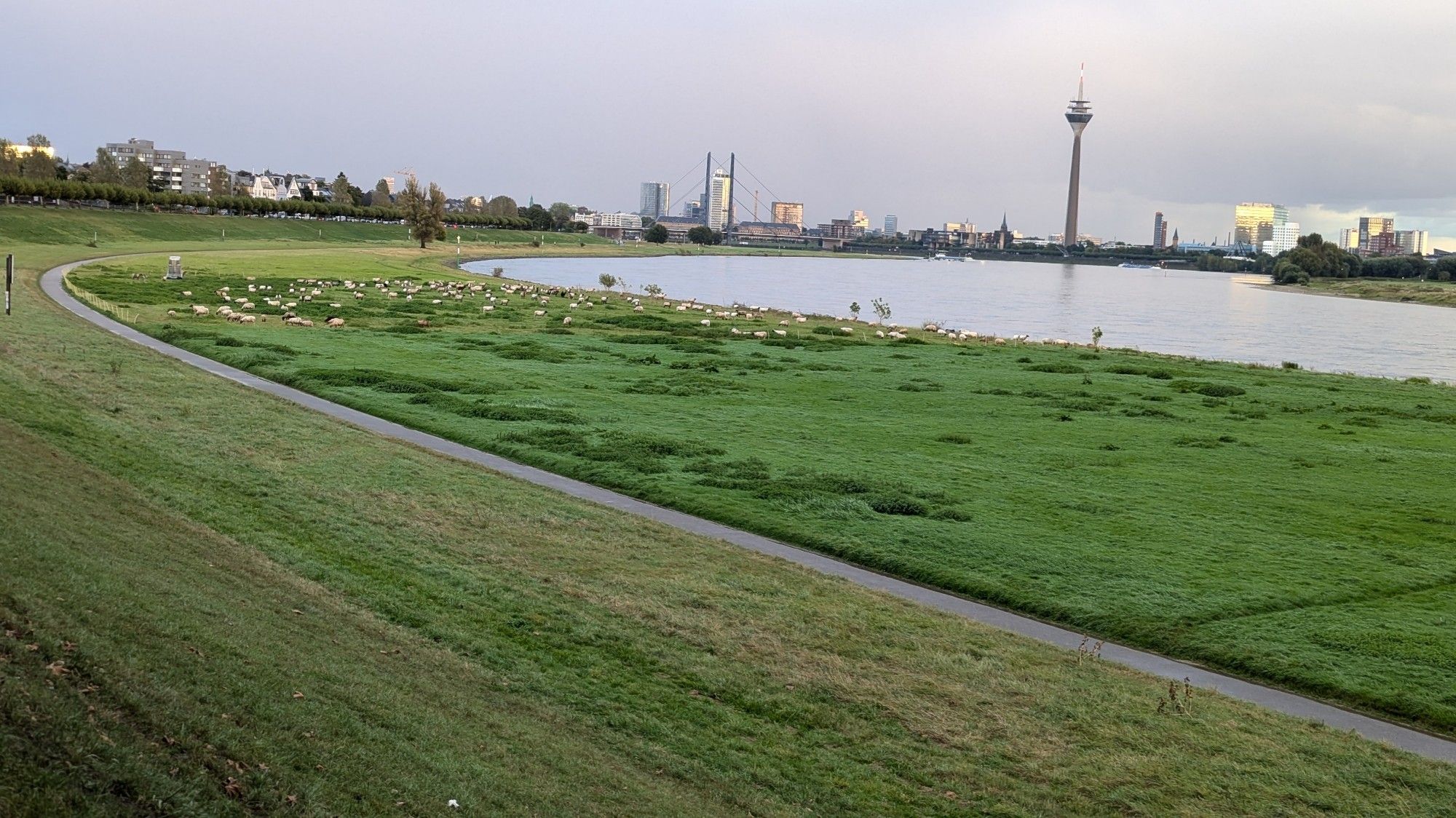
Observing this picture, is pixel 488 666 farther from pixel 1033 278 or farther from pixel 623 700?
pixel 1033 278

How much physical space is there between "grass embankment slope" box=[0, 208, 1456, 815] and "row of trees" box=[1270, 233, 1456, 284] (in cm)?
17412

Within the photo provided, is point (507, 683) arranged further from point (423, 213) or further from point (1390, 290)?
point (1390, 290)

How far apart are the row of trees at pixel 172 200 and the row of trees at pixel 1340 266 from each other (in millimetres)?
118855

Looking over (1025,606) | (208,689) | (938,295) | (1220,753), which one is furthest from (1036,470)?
(938,295)

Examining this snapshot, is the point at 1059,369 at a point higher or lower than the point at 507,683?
higher

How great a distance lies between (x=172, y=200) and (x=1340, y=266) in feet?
508

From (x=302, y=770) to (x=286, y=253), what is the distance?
97681 mm

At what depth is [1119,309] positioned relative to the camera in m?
110

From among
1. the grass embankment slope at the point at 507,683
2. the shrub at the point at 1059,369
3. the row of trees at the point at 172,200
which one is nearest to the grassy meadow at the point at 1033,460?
the shrub at the point at 1059,369

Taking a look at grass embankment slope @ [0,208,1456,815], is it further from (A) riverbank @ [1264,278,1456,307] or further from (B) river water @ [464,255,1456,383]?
(A) riverbank @ [1264,278,1456,307]

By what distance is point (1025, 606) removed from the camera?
15.1m

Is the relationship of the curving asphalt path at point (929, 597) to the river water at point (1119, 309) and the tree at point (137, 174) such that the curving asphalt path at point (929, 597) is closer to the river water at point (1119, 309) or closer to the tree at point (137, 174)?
the river water at point (1119, 309)

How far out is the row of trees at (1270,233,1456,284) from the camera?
6722 inches

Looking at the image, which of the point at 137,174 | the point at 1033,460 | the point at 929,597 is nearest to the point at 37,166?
the point at 137,174
